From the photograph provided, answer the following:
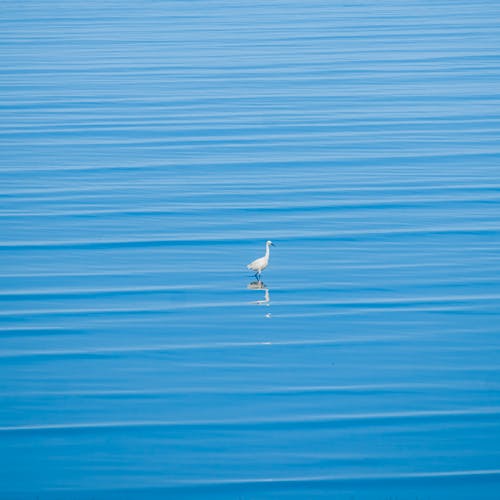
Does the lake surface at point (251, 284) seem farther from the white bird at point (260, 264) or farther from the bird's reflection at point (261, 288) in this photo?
the white bird at point (260, 264)

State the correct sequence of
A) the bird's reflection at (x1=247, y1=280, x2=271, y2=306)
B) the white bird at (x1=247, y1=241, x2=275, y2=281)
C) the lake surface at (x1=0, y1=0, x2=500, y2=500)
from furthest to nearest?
1. the white bird at (x1=247, y1=241, x2=275, y2=281)
2. the bird's reflection at (x1=247, y1=280, x2=271, y2=306)
3. the lake surface at (x1=0, y1=0, x2=500, y2=500)

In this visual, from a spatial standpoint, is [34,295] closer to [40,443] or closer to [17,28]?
[40,443]

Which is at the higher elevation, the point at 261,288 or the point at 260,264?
the point at 260,264

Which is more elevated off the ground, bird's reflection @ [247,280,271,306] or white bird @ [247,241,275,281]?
white bird @ [247,241,275,281]

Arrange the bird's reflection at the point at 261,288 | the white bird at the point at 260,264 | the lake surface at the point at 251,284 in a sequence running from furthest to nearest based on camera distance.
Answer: the white bird at the point at 260,264
the bird's reflection at the point at 261,288
the lake surface at the point at 251,284

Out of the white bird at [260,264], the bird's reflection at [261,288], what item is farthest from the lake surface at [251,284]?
the white bird at [260,264]

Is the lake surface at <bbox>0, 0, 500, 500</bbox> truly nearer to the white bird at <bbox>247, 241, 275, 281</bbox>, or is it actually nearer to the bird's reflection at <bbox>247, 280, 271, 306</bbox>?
the bird's reflection at <bbox>247, 280, 271, 306</bbox>

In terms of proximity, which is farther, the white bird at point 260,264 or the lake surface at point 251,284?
the white bird at point 260,264

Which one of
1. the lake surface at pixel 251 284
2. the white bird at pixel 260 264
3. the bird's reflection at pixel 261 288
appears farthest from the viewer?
the white bird at pixel 260 264

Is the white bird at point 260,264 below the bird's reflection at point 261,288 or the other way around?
the other way around

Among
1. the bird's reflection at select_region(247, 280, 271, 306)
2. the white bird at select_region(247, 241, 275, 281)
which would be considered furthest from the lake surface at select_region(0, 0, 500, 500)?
the white bird at select_region(247, 241, 275, 281)
